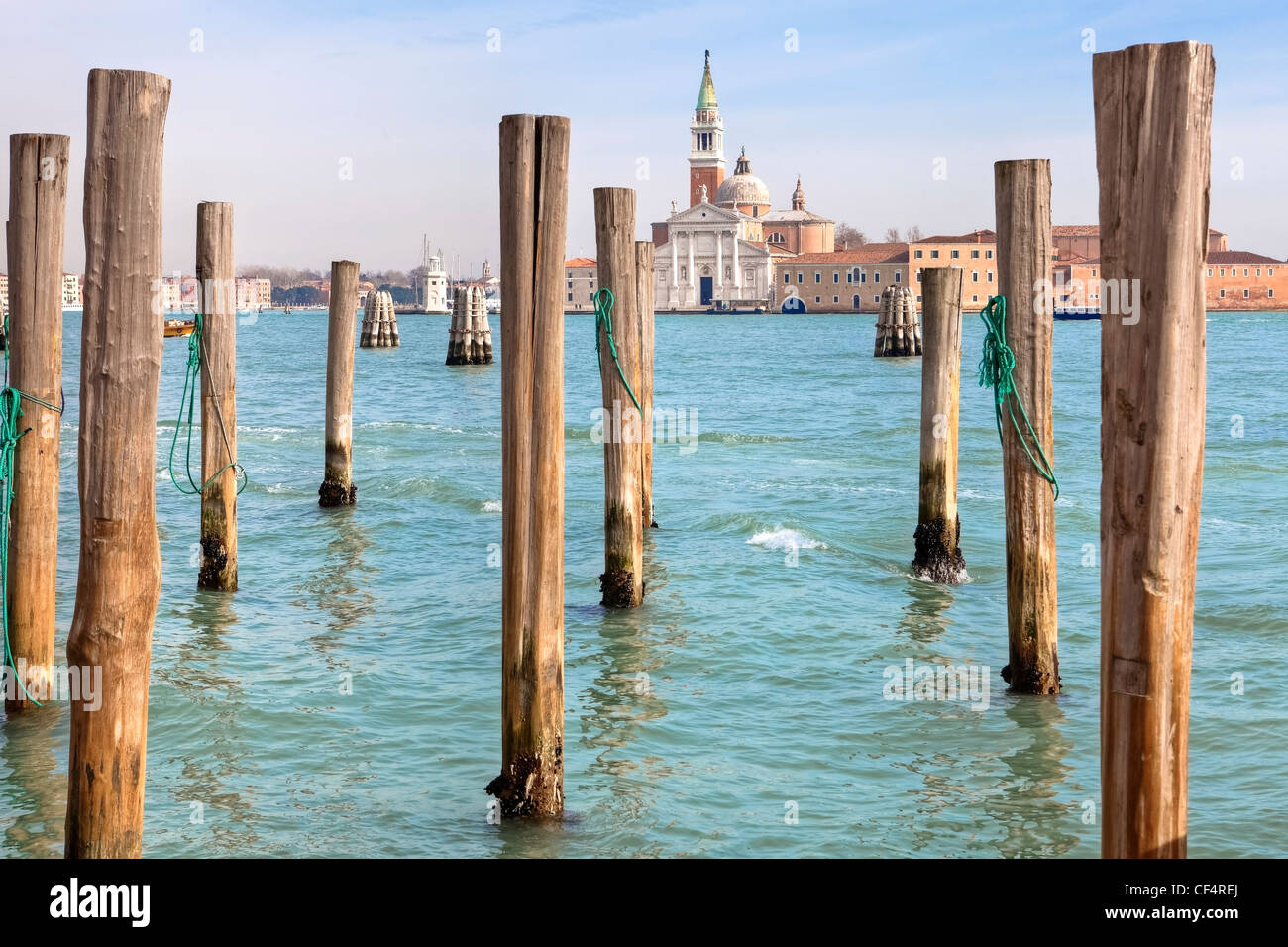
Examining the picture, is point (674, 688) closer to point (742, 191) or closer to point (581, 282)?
A: point (581, 282)

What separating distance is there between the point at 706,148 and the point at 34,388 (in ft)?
397

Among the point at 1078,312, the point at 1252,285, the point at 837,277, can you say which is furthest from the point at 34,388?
the point at 1252,285

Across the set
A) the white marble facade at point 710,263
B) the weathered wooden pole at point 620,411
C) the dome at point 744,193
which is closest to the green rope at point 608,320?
the weathered wooden pole at point 620,411

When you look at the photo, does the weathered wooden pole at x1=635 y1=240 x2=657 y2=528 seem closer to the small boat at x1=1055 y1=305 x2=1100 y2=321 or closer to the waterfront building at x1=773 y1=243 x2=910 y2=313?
the small boat at x1=1055 y1=305 x2=1100 y2=321

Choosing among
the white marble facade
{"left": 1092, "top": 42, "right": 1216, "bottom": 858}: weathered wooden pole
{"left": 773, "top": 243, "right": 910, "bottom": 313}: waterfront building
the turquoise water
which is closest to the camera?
{"left": 1092, "top": 42, "right": 1216, "bottom": 858}: weathered wooden pole

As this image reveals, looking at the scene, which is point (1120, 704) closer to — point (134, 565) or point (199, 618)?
point (134, 565)

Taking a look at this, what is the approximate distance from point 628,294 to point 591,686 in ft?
7.27

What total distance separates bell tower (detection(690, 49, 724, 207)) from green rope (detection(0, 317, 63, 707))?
388 feet

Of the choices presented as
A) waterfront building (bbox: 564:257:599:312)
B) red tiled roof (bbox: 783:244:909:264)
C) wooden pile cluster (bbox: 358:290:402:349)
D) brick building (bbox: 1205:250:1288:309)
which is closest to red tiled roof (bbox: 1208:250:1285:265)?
brick building (bbox: 1205:250:1288:309)

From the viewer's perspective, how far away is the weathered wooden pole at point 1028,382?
5559mm

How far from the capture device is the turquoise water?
4.81 meters

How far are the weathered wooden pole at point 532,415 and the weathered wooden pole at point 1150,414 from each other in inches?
72.3
